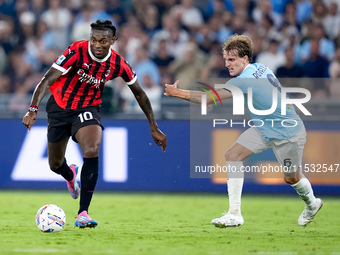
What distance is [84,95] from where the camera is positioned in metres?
7.65

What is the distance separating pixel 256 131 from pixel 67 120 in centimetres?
215

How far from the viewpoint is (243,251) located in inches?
235

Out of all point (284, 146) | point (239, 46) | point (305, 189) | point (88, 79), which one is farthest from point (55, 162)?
point (305, 189)

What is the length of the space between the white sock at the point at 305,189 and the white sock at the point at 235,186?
→ 27.1 inches

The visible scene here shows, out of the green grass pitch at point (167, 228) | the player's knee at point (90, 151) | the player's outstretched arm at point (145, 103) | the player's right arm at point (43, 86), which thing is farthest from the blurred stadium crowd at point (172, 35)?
the player's knee at point (90, 151)

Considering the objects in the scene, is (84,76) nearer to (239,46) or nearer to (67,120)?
(67,120)

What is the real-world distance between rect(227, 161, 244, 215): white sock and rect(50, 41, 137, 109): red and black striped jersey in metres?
1.50

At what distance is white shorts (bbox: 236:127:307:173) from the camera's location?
Result: 7677 millimetres

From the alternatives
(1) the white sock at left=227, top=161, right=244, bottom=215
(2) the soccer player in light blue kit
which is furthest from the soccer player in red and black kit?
(1) the white sock at left=227, top=161, right=244, bottom=215

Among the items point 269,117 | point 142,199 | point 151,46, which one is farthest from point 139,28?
point 269,117

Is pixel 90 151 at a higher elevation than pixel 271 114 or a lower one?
lower

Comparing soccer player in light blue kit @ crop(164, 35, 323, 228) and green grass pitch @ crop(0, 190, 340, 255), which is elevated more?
soccer player in light blue kit @ crop(164, 35, 323, 228)

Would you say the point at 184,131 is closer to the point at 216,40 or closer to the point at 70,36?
the point at 216,40

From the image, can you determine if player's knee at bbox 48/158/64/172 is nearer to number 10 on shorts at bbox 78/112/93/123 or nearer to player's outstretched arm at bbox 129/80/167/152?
number 10 on shorts at bbox 78/112/93/123
